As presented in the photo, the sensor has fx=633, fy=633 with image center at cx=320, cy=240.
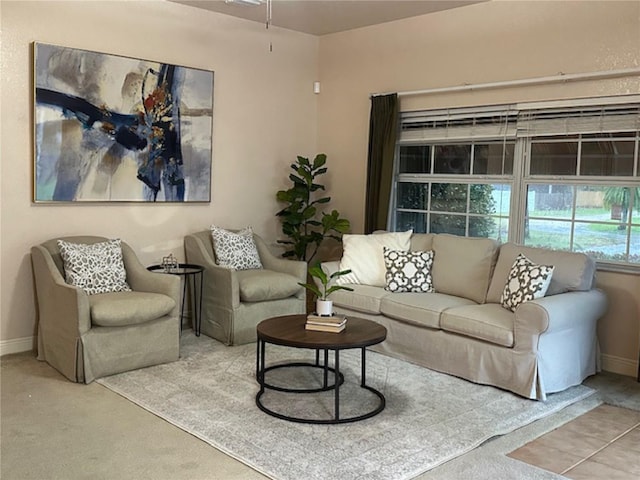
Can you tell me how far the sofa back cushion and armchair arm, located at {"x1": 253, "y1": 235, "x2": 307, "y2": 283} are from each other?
1.52 m

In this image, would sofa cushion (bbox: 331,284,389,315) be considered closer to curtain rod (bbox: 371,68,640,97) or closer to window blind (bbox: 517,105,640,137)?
window blind (bbox: 517,105,640,137)

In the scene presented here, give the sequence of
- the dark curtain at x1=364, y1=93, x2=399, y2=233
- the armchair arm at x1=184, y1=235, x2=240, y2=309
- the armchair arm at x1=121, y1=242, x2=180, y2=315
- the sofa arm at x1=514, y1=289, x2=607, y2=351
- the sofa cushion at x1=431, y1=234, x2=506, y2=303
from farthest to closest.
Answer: the dark curtain at x1=364, y1=93, x2=399, y2=233
the armchair arm at x1=184, y1=235, x2=240, y2=309
the sofa cushion at x1=431, y1=234, x2=506, y2=303
the armchair arm at x1=121, y1=242, x2=180, y2=315
the sofa arm at x1=514, y1=289, x2=607, y2=351

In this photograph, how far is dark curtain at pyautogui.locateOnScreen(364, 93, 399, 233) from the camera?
553 centimetres

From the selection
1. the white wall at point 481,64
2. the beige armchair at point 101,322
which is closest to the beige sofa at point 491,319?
the white wall at point 481,64

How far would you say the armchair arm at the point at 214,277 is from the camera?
15.4 feet

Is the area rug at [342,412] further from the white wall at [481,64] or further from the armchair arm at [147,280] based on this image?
the white wall at [481,64]

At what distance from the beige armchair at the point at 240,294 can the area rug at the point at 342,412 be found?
301mm

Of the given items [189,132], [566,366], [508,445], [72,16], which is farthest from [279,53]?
[508,445]

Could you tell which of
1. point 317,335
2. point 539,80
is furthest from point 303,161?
point 317,335

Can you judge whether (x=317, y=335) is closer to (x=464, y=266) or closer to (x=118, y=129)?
(x=464, y=266)

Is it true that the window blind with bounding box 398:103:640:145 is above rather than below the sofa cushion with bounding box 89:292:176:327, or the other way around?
above

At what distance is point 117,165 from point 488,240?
2862 mm

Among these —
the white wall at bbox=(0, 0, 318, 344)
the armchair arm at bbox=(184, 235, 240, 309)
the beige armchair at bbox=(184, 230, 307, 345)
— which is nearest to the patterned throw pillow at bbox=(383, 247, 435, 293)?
the beige armchair at bbox=(184, 230, 307, 345)

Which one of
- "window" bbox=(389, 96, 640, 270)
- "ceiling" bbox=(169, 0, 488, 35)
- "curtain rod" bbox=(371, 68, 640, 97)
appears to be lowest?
"window" bbox=(389, 96, 640, 270)
